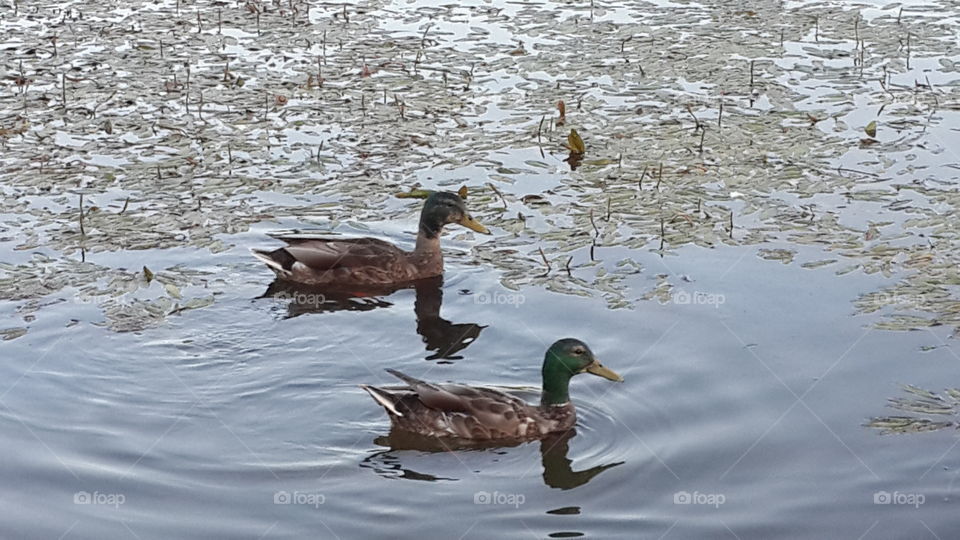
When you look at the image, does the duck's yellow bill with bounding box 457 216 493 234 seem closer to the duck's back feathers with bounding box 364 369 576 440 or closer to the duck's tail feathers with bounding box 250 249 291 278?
the duck's tail feathers with bounding box 250 249 291 278

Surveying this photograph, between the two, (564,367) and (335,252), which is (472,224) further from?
(564,367)

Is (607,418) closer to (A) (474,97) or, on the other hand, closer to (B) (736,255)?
(B) (736,255)

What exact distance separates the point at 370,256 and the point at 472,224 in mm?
803

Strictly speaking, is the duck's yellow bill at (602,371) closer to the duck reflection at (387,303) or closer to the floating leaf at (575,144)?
the duck reflection at (387,303)

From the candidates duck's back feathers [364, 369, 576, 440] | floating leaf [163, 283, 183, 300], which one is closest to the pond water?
floating leaf [163, 283, 183, 300]

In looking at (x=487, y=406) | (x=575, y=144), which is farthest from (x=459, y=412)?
Answer: (x=575, y=144)

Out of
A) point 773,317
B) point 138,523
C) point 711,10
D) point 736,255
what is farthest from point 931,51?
point 138,523

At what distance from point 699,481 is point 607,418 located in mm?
1048

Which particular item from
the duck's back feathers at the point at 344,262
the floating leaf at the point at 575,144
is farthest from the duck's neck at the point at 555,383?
the floating leaf at the point at 575,144

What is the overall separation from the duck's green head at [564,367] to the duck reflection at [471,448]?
9.0 inches

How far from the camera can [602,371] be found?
764 centimetres

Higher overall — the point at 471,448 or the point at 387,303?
the point at 387,303

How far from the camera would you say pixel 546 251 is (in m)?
9.65

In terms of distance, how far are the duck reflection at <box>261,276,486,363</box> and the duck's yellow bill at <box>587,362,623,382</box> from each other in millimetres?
1181
